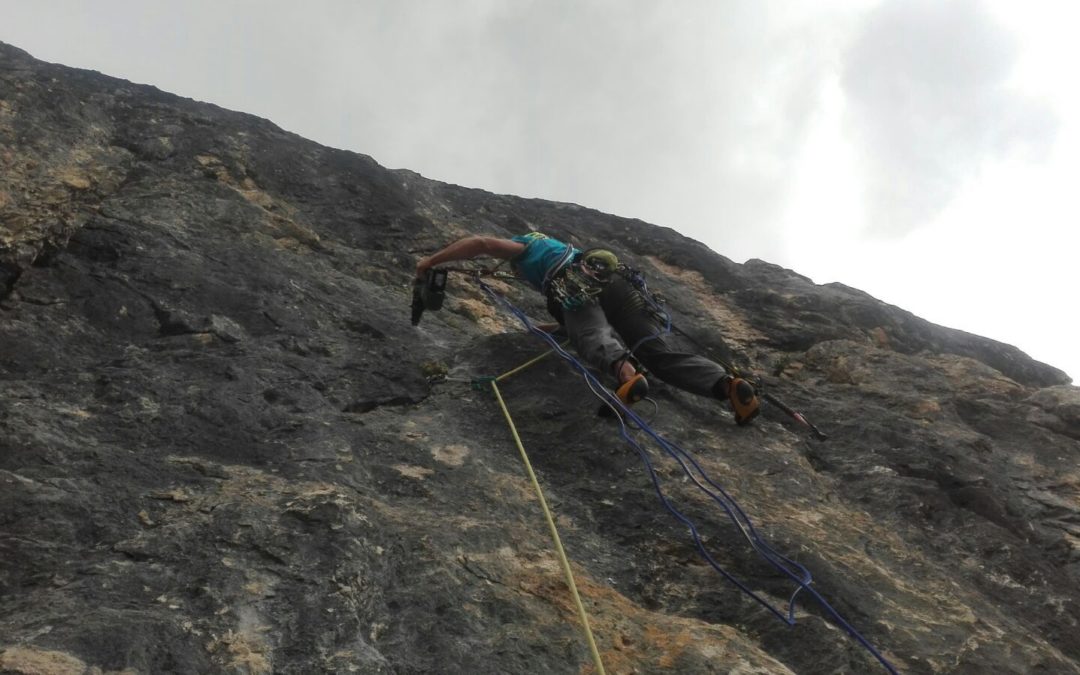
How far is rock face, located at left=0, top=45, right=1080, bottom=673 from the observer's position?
3.22 m

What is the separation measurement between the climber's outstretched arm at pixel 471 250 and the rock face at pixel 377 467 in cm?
54

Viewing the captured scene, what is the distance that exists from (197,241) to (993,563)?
16.9ft

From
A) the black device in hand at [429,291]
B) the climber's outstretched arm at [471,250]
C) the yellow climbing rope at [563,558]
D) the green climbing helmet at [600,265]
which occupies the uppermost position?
the green climbing helmet at [600,265]

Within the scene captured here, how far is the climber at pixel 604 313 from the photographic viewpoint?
5539mm

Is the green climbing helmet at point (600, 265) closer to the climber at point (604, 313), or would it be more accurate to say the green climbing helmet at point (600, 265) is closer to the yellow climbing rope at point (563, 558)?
the climber at point (604, 313)

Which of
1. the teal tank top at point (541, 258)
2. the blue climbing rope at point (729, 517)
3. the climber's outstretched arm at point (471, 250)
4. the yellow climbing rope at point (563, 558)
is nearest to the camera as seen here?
the yellow climbing rope at point (563, 558)

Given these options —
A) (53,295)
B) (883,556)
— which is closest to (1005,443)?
(883,556)

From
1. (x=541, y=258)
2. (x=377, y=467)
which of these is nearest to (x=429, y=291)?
(x=541, y=258)

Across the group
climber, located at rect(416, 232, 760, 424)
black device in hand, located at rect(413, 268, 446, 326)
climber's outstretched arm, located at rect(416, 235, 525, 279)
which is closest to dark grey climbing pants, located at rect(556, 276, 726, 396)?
climber, located at rect(416, 232, 760, 424)

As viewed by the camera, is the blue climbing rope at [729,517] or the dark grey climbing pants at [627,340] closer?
the blue climbing rope at [729,517]

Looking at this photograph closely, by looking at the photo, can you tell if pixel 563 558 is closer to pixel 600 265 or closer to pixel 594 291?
pixel 594 291

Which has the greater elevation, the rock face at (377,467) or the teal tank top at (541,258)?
the teal tank top at (541,258)

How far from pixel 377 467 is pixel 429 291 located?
178 centimetres

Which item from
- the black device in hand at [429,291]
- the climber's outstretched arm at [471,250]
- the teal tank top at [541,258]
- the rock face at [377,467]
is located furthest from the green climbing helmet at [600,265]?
the black device in hand at [429,291]
